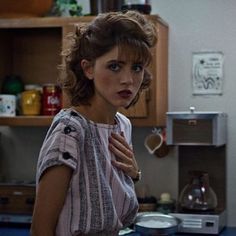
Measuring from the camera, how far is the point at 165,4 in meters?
2.77

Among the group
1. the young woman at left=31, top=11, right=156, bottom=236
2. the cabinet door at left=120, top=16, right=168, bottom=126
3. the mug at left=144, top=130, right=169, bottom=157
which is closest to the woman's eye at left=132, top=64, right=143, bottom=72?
the young woman at left=31, top=11, right=156, bottom=236

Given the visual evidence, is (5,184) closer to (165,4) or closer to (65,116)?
(165,4)

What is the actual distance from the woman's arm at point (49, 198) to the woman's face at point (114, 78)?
0.70 ft

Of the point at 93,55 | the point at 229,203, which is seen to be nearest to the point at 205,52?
the point at 229,203

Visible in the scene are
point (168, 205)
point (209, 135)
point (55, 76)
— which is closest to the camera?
point (209, 135)

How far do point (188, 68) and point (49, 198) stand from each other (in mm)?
1666

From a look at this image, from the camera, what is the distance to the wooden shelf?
2.59 metres

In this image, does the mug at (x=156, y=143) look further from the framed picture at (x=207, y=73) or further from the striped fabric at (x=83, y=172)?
the striped fabric at (x=83, y=172)

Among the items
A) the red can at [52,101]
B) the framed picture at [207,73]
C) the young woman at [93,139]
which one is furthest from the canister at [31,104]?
the young woman at [93,139]

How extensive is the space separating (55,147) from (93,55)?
0.25 meters

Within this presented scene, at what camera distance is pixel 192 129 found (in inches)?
97.1

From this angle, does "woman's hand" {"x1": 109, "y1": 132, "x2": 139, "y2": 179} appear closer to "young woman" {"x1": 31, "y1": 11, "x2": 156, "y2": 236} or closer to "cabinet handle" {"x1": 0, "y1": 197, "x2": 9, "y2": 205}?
"young woman" {"x1": 31, "y1": 11, "x2": 156, "y2": 236}

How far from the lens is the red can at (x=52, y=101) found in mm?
2656

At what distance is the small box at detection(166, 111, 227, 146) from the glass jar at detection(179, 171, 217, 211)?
0.21 meters
